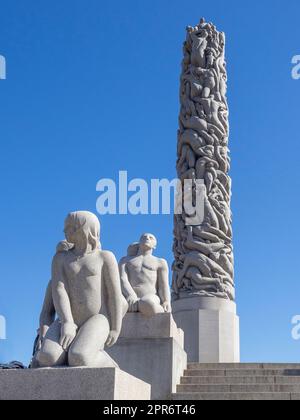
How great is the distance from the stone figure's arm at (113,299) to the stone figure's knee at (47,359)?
0.59m

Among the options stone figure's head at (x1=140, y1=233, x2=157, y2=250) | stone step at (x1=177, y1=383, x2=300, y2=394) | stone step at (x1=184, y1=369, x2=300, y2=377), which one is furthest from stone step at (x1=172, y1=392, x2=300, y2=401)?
stone figure's head at (x1=140, y1=233, x2=157, y2=250)

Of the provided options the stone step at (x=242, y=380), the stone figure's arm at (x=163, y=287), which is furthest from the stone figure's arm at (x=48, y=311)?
the stone step at (x=242, y=380)

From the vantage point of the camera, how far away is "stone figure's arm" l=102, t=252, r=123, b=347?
6.24 metres

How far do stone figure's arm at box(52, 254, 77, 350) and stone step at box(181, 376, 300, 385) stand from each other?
4.82 metres

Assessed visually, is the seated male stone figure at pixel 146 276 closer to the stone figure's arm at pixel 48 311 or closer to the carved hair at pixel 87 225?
the stone figure's arm at pixel 48 311

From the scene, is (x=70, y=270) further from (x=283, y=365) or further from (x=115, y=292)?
(x=283, y=365)

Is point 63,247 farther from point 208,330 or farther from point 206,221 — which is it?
point 206,221

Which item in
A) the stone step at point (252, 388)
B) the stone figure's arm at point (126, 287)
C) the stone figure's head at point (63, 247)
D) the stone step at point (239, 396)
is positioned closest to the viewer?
the stone figure's head at point (63, 247)

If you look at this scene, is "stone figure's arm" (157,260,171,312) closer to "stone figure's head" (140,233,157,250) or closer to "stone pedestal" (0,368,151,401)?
"stone figure's head" (140,233,157,250)

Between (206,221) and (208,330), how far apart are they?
2.71 meters

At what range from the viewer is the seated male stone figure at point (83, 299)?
19.5ft

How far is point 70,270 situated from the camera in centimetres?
630

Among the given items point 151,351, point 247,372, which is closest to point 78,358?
point 151,351
